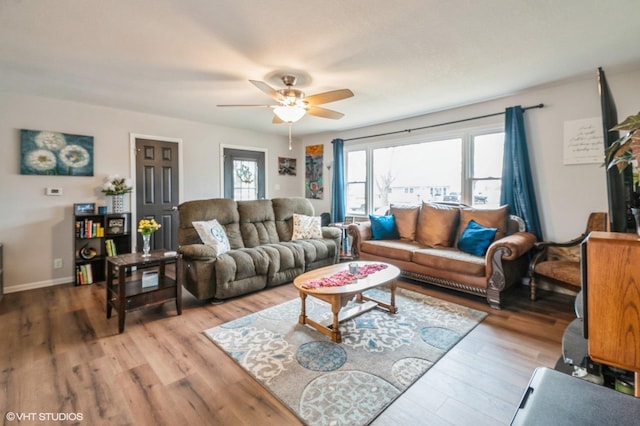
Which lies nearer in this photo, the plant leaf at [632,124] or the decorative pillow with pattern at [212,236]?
the plant leaf at [632,124]

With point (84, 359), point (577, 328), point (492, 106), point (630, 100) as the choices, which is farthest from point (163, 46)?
point (630, 100)

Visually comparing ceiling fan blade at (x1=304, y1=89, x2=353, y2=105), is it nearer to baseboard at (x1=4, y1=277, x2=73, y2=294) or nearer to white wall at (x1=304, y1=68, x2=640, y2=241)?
white wall at (x1=304, y1=68, x2=640, y2=241)

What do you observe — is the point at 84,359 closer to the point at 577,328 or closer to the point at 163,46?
the point at 163,46

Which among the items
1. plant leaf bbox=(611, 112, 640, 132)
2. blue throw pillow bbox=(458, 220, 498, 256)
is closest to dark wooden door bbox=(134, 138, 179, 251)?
blue throw pillow bbox=(458, 220, 498, 256)

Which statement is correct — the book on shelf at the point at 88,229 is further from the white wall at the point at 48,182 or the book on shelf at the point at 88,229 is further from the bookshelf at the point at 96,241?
the white wall at the point at 48,182

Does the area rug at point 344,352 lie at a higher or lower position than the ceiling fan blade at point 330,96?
lower

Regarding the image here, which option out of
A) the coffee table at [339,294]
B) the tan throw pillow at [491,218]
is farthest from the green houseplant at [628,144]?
the tan throw pillow at [491,218]

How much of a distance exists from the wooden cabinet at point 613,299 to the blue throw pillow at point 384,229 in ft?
11.7

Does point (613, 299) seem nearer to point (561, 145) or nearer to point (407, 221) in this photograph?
point (561, 145)

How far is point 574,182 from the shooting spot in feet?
10.9

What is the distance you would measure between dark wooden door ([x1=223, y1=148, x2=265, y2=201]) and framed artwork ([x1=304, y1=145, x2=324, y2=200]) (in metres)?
0.98

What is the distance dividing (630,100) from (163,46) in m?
4.47

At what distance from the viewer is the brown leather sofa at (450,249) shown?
302 cm

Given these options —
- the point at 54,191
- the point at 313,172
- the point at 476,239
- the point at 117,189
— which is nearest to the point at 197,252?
the point at 117,189
